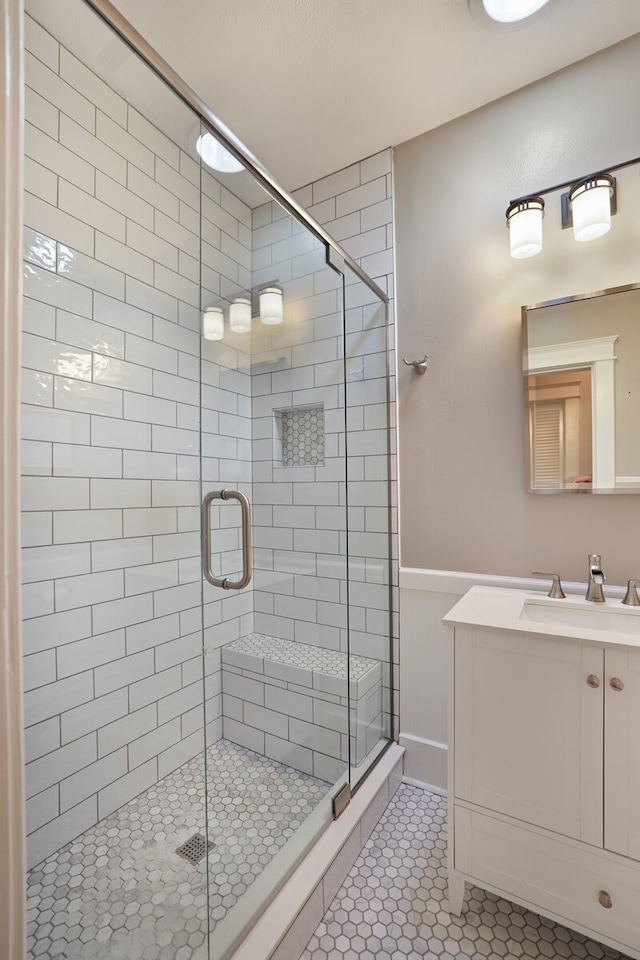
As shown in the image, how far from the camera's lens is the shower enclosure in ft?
A: 3.82

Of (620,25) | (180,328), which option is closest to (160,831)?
(180,328)

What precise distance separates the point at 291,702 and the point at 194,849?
509 millimetres

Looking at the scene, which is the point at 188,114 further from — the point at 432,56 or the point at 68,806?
the point at 68,806

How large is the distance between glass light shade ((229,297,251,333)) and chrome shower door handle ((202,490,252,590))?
58 centimetres

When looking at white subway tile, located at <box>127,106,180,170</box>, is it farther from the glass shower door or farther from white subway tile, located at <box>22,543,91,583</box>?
white subway tile, located at <box>22,543,91,583</box>

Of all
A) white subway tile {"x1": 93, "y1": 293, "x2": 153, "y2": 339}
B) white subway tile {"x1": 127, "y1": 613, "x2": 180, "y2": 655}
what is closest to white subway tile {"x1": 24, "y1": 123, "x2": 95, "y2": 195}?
white subway tile {"x1": 93, "y1": 293, "x2": 153, "y2": 339}

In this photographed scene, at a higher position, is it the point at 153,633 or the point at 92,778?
the point at 153,633

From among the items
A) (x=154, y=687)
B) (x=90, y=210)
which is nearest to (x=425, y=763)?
(x=154, y=687)

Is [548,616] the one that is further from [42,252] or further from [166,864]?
[42,252]

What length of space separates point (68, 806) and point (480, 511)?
1.68 m

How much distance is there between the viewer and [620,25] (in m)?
1.44

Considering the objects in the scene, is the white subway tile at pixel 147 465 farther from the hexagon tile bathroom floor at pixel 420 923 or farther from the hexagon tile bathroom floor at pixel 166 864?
the hexagon tile bathroom floor at pixel 420 923

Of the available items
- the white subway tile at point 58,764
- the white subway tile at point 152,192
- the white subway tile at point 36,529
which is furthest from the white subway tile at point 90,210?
the white subway tile at point 58,764

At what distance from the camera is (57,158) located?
132 cm
